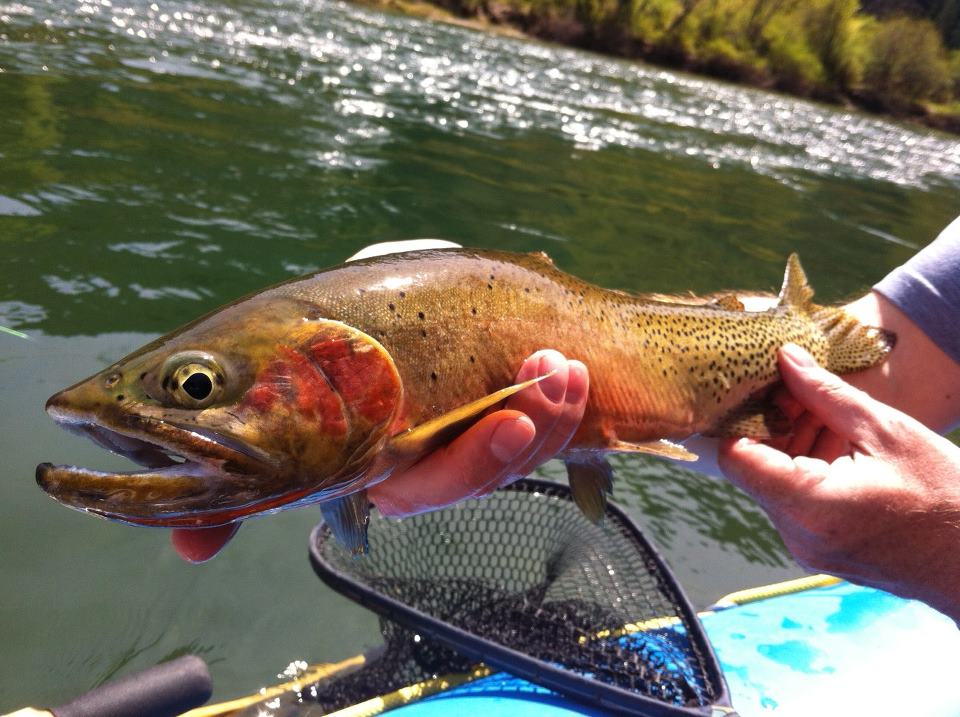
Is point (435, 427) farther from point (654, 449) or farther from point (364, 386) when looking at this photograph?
point (654, 449)

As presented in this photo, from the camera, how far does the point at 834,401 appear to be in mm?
2672

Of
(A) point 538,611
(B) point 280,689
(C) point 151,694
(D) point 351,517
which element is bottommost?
(B) point 280,689

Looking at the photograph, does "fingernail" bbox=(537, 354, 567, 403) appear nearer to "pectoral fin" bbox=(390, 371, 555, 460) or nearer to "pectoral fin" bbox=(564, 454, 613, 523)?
"pectoral fin" bbox=(390, 371, 555, 460)

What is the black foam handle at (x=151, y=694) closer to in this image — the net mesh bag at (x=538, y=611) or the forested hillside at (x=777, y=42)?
the net mesh bag at (x=538, y=611)

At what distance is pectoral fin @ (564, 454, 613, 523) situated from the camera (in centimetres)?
284

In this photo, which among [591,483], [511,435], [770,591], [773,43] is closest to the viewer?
[511,435]

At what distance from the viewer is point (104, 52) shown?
13023mm

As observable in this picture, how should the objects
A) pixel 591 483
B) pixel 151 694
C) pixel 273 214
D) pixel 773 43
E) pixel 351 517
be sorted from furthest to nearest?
1. pixel 773 43
2. pixel 273 214
3. pixel 151 694
4. pixel 591 483
5. pixel 351 517

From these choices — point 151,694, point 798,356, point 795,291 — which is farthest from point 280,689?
point 795,291

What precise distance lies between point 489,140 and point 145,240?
863 centimetres

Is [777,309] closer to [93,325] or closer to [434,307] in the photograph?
[434,307]

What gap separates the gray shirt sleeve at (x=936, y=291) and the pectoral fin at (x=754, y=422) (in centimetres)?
81

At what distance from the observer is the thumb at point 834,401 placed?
2.51 metres

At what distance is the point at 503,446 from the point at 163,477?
3.09 ft
